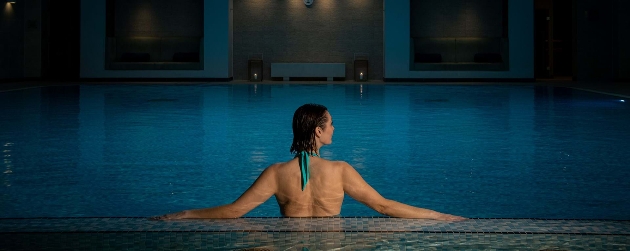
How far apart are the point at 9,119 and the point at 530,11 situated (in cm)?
1745

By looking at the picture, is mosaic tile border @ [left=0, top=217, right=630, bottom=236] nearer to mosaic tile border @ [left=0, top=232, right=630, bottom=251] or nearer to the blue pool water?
mosaic tile border @ [left=0, top=232, right=630, bottom=251]

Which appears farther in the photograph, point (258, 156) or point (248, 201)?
point (258, 156)

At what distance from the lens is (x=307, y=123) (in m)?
3.38

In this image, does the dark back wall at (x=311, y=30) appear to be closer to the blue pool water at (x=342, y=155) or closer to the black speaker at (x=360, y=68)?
the black speaker at (x=360, y=68)

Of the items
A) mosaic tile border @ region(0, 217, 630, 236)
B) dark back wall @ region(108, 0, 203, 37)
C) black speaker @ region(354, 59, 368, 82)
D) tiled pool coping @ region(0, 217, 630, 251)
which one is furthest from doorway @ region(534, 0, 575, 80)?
tiled pool coping @ region(0, 217, 630, 251)

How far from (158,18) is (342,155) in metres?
19.0

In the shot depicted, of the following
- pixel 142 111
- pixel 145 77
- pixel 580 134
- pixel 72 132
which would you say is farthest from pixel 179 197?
pixel 145 77

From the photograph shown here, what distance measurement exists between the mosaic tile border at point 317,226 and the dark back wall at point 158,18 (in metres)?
22.2

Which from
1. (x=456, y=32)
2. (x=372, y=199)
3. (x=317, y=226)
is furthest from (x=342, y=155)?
(x=456, y=32)

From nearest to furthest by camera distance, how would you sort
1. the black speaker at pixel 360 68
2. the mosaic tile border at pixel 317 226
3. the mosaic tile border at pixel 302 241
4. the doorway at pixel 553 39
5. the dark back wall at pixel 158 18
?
1. the mosaic tile border at pixel 302 241
2. the mosaic tile border at pixel 317 226
3. the dark back wall at pixel 158 18
4. the black speaker at pixel 360 68
5. the doorway at pixel 553 39

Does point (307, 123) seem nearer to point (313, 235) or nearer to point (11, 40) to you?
point (313, 235)

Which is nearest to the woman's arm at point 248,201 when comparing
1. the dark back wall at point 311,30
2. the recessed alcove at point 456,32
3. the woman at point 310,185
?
the woman at point 310,185

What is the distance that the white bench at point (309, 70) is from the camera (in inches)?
992

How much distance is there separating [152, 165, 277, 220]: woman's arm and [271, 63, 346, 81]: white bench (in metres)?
21.7
